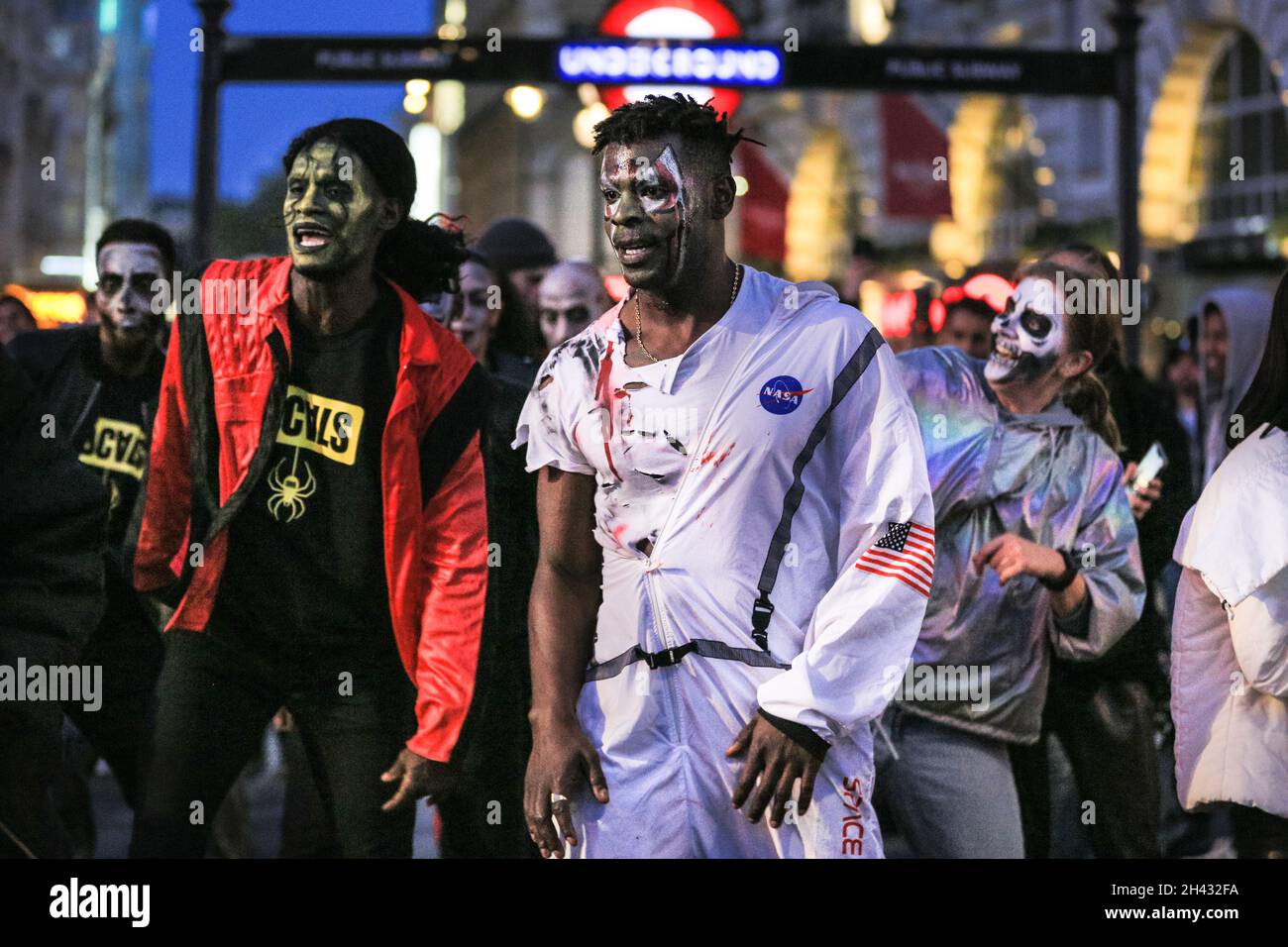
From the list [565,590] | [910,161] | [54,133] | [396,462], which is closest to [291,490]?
[396,462]

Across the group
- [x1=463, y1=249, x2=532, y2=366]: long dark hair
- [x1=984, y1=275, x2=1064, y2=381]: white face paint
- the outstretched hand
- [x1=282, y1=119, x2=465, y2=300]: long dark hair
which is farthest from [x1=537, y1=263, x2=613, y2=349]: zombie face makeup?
the outstretched hand

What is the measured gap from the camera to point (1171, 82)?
2192cm

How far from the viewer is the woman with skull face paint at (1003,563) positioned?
535 cm

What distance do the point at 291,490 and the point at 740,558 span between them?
4.58ft

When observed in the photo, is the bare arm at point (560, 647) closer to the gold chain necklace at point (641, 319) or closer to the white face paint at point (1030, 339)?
the gold chain necklace at point (641, 319)

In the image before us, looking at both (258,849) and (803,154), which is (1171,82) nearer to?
(803,154)

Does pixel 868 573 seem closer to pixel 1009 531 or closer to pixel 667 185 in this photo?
pixel 667 185

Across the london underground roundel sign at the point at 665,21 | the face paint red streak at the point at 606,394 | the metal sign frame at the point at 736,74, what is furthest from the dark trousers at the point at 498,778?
the london underground roundel sign at the point at 665,21

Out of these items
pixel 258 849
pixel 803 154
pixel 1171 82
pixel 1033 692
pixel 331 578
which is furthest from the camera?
pixel 803 154

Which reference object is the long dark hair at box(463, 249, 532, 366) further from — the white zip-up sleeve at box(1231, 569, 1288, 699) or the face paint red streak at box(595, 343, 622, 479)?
the white zip-up sleeve at box(1231, 569, 1288, 699)

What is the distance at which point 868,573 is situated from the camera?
3.95 m
